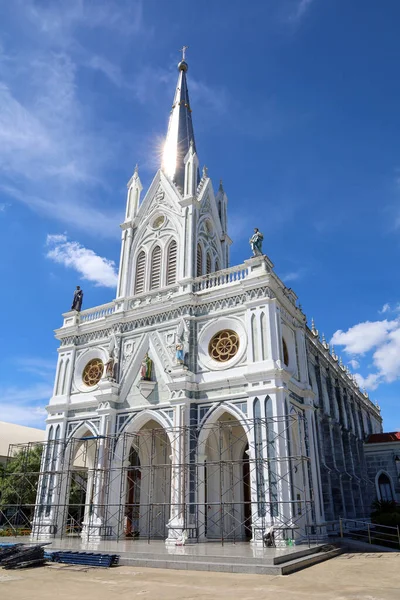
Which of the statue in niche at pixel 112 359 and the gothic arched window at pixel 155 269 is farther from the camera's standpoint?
the gothic arched window at pixel 155 269

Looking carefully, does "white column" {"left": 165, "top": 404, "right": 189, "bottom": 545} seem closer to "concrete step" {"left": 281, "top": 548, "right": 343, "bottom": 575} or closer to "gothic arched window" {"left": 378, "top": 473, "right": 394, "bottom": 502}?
"concrete step" {"left": 281, "top": 548, "right": 343, "bottom": 575}

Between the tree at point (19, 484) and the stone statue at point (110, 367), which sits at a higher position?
the stone statue at point (110, 367)

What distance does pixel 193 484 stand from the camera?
20344mm

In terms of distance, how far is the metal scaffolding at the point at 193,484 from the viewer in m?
18.7

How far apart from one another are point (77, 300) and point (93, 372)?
208 inches

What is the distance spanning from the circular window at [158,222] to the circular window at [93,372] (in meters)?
9.09

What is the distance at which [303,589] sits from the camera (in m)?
10.1

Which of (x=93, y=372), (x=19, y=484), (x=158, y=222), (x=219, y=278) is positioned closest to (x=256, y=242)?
(x=219, y=278)

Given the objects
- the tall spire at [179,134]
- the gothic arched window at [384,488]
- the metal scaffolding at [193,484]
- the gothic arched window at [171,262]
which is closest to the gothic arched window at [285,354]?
the metal scaffolding at [193,484]

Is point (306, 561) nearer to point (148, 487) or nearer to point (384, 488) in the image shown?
point (148, 487)

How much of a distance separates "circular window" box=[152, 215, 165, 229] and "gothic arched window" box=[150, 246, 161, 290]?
1.56 metres

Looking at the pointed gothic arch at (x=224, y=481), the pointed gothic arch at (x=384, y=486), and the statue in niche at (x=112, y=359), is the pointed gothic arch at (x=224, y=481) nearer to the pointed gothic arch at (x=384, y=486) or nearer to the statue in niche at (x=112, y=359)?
the statue in niche at (x=112, y=359)

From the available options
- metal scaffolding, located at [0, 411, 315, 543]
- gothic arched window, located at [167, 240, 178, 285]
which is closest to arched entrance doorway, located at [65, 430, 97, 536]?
metal scaffolding, located at [0, 411, 315, 543]

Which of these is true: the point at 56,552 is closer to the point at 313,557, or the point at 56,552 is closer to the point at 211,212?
the point at 313,557
